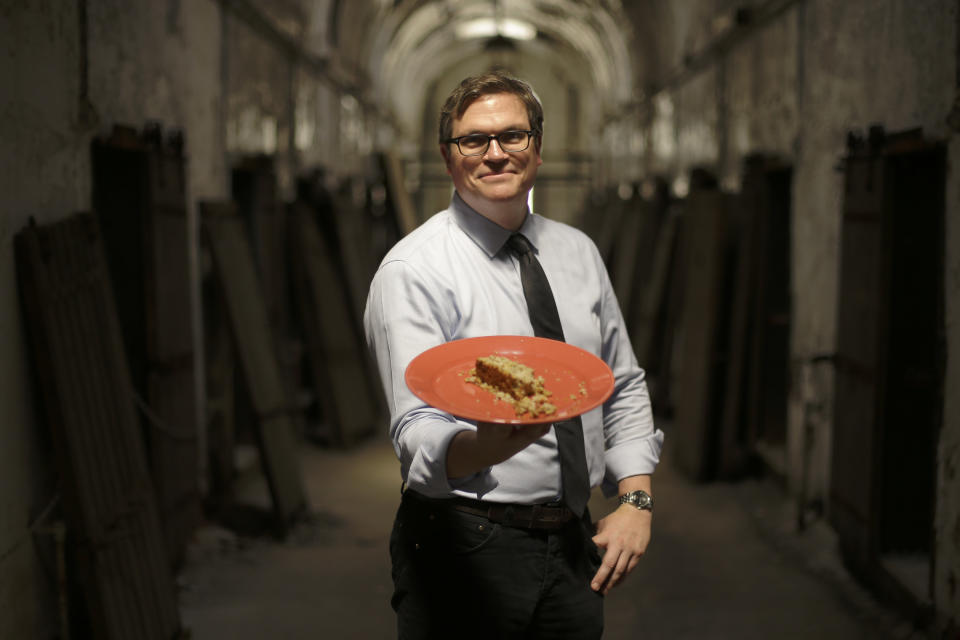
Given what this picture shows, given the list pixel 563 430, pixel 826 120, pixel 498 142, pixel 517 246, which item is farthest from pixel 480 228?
pixel 826 120

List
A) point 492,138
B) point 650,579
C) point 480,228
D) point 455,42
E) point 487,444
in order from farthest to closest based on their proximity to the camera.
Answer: point 455,42 < point 650,579 < point 480,228 < point 492,138 < point 487,444

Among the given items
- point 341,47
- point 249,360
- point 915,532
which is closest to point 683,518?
point 915,532

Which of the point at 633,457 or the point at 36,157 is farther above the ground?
the point at 36,157

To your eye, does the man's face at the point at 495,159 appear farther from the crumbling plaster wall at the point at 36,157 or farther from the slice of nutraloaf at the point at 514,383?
the crumbling plaster wall at the point at 36,157

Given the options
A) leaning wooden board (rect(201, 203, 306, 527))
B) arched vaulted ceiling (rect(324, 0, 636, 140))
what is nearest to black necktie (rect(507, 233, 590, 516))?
leaning wooden board (rect(201, 203, 306, 527))

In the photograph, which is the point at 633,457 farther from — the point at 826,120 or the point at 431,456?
the point at 826,120

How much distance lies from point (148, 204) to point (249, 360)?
1324 mm

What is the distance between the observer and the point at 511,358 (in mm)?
1846

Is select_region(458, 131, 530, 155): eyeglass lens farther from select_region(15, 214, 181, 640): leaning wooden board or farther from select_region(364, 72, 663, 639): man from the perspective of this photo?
select_region(15, 214, 181, 640): leaning wooden board

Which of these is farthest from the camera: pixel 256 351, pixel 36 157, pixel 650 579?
pixel 256 351

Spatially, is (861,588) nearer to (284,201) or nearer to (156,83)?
(156,83)

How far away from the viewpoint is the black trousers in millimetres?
2037

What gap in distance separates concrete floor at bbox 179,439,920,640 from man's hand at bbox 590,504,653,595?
2425mm

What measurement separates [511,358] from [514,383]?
14 cm
